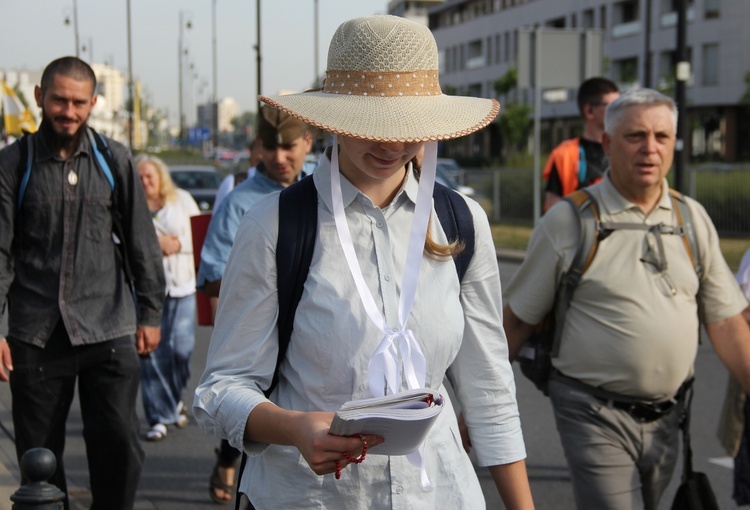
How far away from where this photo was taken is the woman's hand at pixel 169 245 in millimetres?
7480

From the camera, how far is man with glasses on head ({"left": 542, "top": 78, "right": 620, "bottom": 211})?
6520mm

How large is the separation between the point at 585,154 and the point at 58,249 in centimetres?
349

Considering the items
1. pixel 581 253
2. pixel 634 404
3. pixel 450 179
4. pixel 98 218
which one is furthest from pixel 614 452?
pixel 450 179

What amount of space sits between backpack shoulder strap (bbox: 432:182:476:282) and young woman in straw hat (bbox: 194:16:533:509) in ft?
0.11

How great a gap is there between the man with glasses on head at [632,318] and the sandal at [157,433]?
3607 millimetres

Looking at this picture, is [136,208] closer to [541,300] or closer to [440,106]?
[541,300]

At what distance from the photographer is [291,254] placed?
2.25 meters

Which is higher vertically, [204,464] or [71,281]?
[71,281]

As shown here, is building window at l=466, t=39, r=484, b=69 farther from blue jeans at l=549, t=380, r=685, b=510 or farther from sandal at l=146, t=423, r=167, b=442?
blue jeans at l=549, t=380, r=685, b=510

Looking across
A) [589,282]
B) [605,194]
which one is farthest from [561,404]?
[605,194]

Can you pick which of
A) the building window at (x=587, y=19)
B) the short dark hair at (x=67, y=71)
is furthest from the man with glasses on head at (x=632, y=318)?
the building window at (x=587, y=19)

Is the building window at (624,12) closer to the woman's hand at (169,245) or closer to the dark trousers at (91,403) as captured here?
the woman's hand at (169,245)

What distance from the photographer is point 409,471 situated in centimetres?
225

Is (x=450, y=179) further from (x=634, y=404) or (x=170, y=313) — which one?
(x=634, y=404)
